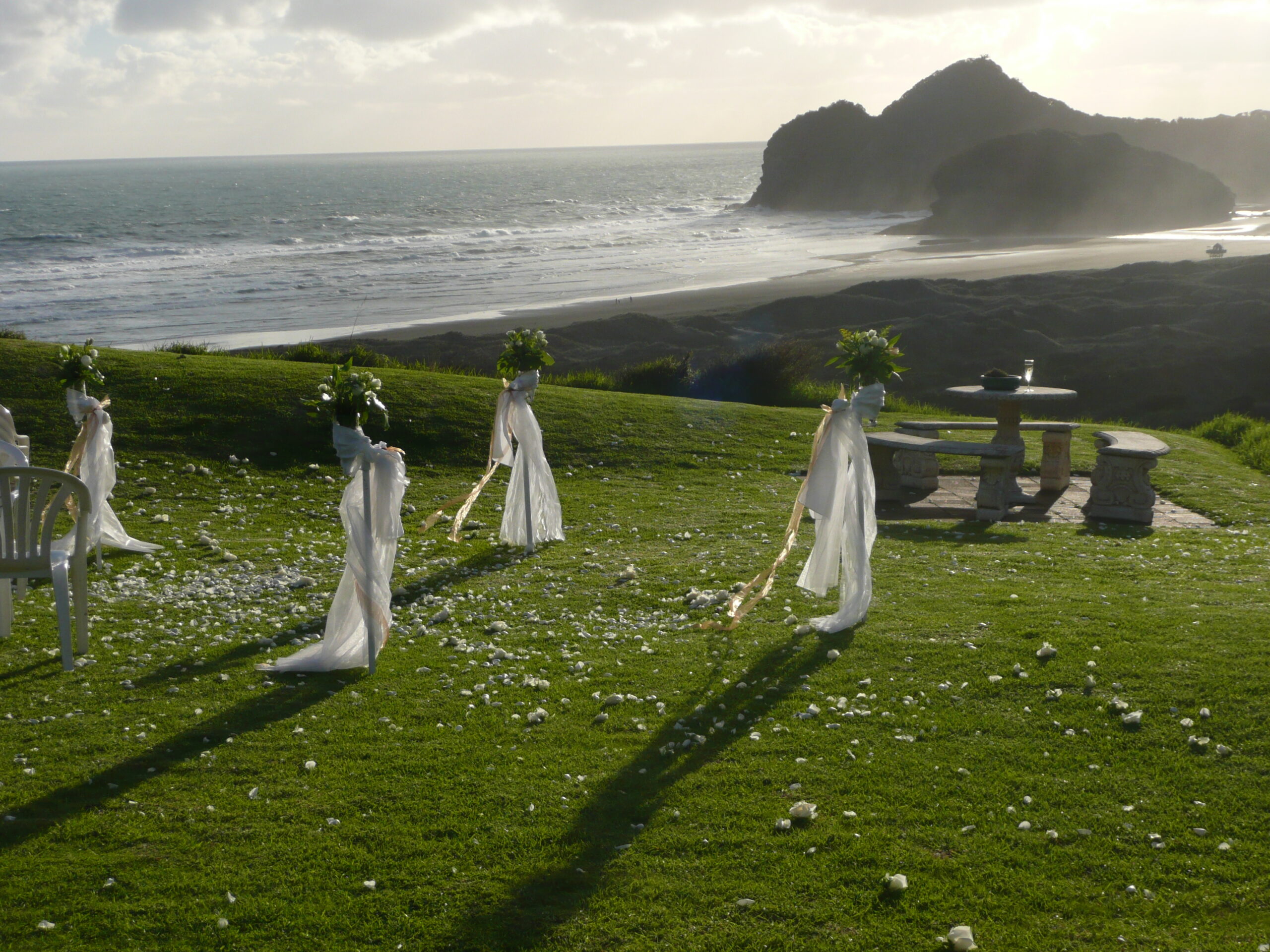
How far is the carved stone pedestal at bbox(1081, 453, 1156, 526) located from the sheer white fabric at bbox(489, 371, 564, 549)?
8754 millimetres

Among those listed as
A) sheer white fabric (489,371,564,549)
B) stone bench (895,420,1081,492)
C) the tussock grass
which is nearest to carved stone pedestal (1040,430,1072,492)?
stone bench (895,420,1081,492)

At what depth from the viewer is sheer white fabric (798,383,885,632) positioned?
962 centimetres

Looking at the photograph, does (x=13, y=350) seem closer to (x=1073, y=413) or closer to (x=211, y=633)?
(x=211, y=633)

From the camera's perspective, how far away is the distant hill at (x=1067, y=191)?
10525 cm

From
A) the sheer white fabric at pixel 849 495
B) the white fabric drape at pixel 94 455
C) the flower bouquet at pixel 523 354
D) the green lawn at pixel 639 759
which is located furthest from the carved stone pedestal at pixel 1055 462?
the white fabric drape at pixel 94 455

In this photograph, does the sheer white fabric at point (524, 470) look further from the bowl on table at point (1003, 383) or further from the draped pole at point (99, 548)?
the bowl on table at point (1003, 383)

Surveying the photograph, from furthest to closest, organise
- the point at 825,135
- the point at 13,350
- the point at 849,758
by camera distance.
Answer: the point at 825,135, the point at 13,350, the point at 849,758

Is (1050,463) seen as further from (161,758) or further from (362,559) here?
(161,758)

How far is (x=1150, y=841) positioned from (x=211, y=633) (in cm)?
833

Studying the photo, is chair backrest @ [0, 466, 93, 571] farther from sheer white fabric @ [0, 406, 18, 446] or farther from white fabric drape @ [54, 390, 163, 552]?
white fabric drape @ [54, 390, 163, 552]

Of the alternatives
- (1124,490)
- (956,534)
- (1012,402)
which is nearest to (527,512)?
(956,534)

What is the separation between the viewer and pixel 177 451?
57.3 ft

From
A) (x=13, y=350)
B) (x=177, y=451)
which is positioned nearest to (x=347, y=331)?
(x=13, y=350)

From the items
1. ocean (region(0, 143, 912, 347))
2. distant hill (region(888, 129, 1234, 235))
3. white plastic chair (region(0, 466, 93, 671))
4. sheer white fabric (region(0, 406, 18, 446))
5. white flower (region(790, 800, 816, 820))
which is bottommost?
white flower (region(790, 800, 816, 820))
